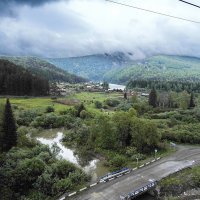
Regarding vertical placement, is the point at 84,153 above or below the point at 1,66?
below

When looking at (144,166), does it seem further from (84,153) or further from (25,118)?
(25,118)

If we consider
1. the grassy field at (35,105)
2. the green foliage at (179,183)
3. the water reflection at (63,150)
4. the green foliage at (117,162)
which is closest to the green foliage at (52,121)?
the water reflection at (63,150)

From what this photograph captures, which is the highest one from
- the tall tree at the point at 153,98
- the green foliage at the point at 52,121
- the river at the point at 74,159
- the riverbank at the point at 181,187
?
the tall tree at the point at 153,98

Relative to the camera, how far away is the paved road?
34875 millimetres

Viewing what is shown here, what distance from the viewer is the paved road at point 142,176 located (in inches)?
1373

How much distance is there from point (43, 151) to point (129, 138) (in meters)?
16.0

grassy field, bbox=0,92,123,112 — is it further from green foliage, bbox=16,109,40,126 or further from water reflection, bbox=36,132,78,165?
water reflection, bbox=36,132,78,165

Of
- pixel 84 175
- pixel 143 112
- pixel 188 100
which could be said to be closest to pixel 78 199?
pixel 84 175

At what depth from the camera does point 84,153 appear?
52.3m

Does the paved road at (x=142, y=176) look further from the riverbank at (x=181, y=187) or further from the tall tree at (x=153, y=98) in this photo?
the tall tree at (x=153, y=98)

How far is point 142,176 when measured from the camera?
131 feet

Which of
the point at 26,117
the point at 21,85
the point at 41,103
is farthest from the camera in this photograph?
the point at 21,85

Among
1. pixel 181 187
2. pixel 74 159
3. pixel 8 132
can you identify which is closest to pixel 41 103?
pixel 74 159

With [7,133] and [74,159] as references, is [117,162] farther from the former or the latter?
[7,133]
